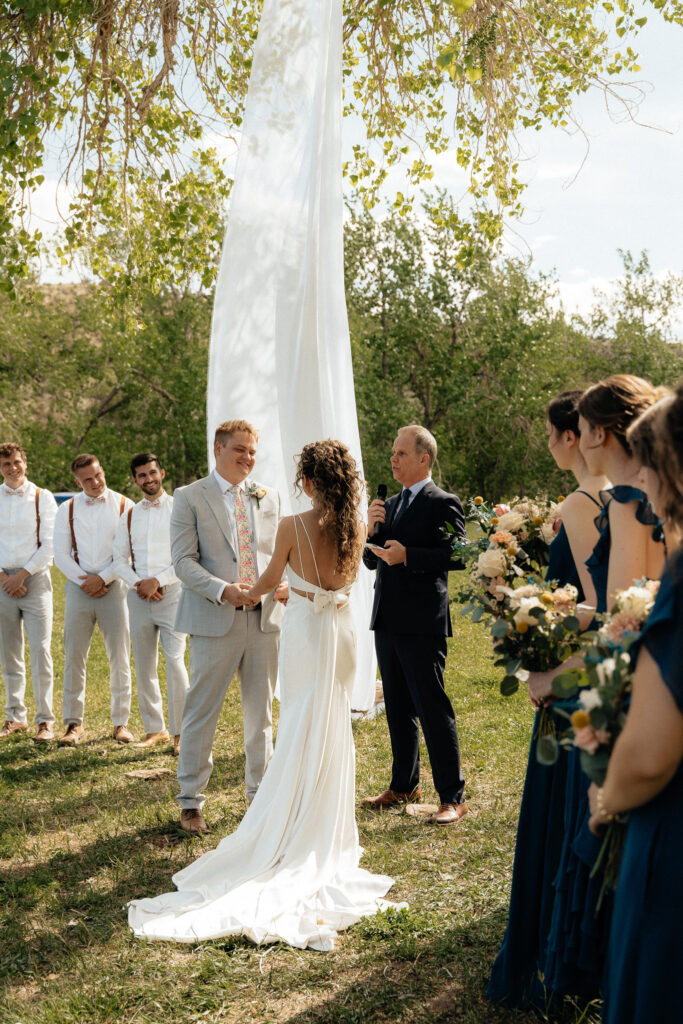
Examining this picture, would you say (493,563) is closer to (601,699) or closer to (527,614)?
(527,614)

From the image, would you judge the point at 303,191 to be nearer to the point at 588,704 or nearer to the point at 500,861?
the point at 500,861

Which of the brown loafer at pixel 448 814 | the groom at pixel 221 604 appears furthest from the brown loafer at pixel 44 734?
the brown loafer at pixel 448 814

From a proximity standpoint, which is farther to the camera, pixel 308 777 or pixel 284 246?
pixel 284 246

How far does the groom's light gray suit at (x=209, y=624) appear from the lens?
511 centimetres

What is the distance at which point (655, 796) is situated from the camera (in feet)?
6.26

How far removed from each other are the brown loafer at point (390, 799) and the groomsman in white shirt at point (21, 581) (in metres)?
3.25

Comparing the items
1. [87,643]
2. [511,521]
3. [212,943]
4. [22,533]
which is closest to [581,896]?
[511,521]

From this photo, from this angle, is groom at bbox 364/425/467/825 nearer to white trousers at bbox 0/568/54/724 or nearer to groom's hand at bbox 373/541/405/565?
groom's hand at bbox 373/541/405/565

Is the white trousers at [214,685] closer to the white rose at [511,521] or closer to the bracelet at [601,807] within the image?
the white rose at [511,521]

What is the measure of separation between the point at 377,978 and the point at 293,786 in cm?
113

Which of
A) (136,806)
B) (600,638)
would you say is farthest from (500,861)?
(600,638)

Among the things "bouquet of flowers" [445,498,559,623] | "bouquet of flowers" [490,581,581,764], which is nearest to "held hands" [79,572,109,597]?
"bouquet of flowers" [445,498,559,623]

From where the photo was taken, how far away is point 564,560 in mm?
3332

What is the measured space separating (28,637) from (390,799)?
3678 millimetres
